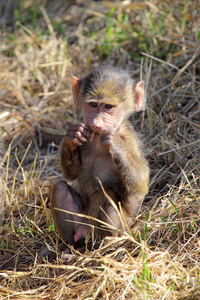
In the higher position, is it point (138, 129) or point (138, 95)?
point (138, 95)

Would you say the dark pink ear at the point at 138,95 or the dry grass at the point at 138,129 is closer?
the dry grass at the point at 138,129

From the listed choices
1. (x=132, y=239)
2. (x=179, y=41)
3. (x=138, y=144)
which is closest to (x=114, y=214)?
(x=132, y=239)

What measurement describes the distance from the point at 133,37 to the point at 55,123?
189 centimetres

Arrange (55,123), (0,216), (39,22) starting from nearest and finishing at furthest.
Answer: (0,216) → (55,123) → (39,22)

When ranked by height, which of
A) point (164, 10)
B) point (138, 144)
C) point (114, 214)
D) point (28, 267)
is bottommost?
point (28, 267)

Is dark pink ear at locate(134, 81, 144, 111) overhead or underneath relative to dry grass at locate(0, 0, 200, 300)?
overhead

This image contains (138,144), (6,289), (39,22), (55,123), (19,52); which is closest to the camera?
(6,289)

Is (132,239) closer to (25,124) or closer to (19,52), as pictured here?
(25,124)

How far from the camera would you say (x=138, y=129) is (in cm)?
529

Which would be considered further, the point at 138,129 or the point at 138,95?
the point at 138,129

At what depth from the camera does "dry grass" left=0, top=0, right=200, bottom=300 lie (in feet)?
10.1

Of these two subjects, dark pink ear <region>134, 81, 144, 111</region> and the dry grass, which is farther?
dark pink ear <region>134, 81, 144, 111</region>

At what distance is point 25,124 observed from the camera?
5770mm

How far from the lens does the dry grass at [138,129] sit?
307cm
